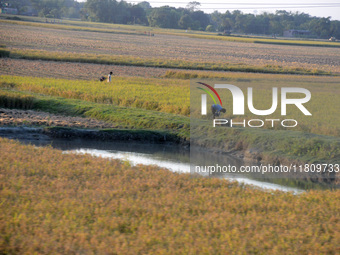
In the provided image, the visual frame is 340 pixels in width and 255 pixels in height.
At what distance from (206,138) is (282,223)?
895 cm

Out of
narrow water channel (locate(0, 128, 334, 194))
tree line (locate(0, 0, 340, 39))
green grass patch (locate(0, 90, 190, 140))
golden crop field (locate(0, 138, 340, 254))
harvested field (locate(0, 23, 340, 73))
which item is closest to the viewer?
golden crop field (locate(0, 138, 340, 254))

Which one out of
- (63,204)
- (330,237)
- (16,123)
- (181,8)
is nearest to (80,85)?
(16,123)

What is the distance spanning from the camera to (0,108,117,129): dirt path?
17.0 m

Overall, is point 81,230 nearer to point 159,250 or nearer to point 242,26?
point 159,250

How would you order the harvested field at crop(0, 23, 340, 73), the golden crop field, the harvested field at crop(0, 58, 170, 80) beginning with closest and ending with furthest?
the golden crop field
the harvested field at crop(0, 58, 170, 80)
the harvested field at crop(0, 23, 340, 73)

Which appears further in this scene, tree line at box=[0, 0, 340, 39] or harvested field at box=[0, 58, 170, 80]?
tree line at box=[0, 0, 340, 39]

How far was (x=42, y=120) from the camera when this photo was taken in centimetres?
1744

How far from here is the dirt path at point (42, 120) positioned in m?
17.0

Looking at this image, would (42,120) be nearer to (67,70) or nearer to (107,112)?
(107,112)

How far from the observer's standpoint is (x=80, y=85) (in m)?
24.8

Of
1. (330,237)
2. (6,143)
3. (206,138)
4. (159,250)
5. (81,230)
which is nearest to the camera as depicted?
(159,250)

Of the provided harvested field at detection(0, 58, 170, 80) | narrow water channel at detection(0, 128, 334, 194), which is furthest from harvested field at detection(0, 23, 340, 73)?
narrow water channel at detection(0, 128, 334, 194)

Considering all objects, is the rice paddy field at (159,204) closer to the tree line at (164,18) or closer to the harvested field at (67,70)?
the harvested field at (67,70)

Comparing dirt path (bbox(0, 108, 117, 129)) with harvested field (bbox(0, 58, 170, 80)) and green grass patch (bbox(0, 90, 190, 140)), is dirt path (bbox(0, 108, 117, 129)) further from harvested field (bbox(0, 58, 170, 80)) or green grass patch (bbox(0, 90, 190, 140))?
harvested field (bbox(0, 58, 170, 80))
